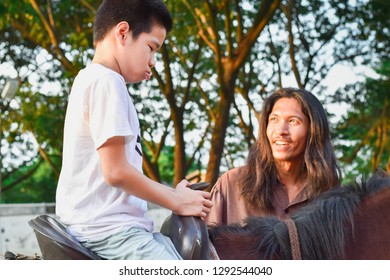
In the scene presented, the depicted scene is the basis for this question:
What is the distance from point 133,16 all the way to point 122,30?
7 cm

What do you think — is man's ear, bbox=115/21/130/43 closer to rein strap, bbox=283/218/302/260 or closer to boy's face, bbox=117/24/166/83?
boy's face, bbox=117/24/166/83

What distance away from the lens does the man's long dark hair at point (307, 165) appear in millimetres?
3113

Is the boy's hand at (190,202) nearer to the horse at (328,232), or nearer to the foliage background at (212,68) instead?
the horse at (328,232)

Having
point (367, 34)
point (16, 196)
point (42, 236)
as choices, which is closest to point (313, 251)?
point (42, 236)

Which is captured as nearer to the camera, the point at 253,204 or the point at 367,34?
the point at 253,204

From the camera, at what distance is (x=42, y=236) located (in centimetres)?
219

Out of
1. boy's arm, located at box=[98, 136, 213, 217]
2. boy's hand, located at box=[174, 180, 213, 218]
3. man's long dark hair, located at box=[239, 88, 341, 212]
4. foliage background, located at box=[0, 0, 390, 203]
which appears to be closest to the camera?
boy's arm, located at box=[98, 136, 213, 217]

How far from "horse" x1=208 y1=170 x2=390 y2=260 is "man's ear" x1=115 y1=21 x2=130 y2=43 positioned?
0.80 metres

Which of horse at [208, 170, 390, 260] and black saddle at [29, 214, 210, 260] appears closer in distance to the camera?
black saddle at [29, 214, 210, 260]

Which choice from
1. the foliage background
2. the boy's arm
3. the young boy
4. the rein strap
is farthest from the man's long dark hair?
the foliage background

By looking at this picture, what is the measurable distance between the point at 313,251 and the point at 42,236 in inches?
36.8

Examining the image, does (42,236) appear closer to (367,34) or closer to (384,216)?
(384,216)

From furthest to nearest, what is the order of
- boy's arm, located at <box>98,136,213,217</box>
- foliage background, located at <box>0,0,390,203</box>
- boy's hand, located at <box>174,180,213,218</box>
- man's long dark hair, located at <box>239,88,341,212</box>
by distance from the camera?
foliage background, located at <box>0,0,390,203</box> → man's long dark hair, located at <box>239,88,341,212</box> → boy's hand, located at <box>174,180,213,218</box> → boy's arm, located at <box>98,136,213,217</box>

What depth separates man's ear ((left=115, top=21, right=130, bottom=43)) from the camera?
226cm
